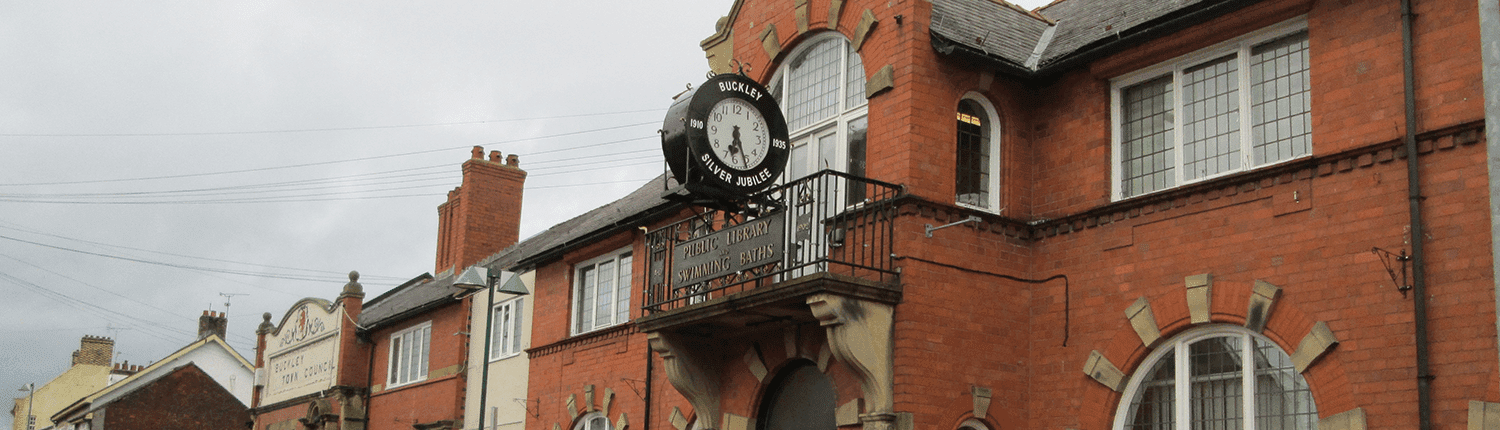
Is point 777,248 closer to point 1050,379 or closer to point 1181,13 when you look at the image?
point 1050,379

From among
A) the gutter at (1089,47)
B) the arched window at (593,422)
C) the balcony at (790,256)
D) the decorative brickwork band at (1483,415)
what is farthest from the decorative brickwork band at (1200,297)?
the arched window at (593,422)

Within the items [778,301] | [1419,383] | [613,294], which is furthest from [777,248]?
[613,294]

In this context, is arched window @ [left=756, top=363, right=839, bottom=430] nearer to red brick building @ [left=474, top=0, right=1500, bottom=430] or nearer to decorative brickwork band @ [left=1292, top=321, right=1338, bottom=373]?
red brick building @ [left=474, top=0, right=1500, bottom=430]

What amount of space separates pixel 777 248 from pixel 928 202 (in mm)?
1568

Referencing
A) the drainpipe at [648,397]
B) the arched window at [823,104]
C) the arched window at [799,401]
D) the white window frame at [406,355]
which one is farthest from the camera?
the white window frame at [406,355]

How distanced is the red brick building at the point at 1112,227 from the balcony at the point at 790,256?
0.05m

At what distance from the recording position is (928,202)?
13.4m

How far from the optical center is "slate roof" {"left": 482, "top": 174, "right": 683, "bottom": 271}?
19.7 m

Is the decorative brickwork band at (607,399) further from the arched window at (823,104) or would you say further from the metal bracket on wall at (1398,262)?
the metal bracket on wall at (1398,262)

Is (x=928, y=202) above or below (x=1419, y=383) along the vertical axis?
above

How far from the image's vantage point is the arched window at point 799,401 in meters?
14.8

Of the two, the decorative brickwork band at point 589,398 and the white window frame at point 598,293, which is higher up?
the white window frame at point 598,293

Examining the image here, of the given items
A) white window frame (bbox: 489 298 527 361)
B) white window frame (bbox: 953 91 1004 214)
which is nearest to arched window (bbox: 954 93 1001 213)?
white window frame (bbox: 953 91 1004 214)

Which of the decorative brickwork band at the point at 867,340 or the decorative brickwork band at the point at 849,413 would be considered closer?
the decorative brickwork band at the point at 867,340
